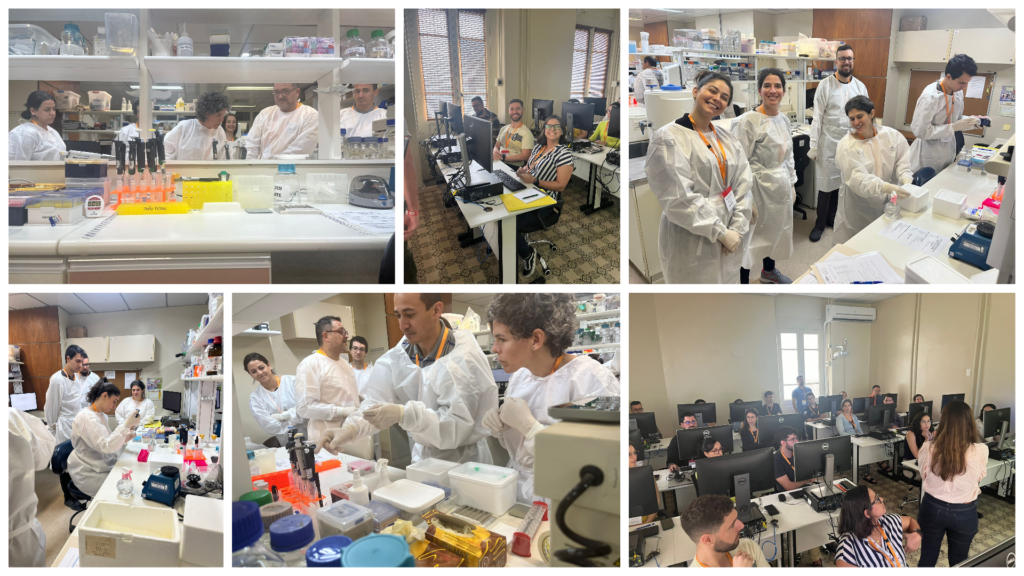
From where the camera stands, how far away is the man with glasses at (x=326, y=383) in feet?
5.40

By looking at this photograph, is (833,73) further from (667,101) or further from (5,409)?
(5,409)

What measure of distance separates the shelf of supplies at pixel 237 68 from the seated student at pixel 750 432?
2.59 meters

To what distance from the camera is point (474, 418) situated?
6.04ft

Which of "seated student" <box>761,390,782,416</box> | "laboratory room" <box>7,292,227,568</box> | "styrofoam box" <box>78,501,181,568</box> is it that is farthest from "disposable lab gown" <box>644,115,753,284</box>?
"styrofoam box" <box>78,501,181,568</box>

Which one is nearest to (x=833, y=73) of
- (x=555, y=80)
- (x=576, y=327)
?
(x=555, y=80)

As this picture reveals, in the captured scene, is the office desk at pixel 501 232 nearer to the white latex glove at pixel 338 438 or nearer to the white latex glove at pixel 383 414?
the white latex glove at pixel 383 414

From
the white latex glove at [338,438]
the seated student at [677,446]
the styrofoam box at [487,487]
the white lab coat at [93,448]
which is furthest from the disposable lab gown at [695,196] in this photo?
the white lab coat at [93,448]

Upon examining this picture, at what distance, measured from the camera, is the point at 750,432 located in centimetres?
197

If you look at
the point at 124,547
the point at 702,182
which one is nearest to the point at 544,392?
the point at 702,182

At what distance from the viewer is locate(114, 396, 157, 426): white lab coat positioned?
2785mm

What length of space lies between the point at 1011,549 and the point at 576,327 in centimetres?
167

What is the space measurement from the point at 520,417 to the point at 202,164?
2306mm

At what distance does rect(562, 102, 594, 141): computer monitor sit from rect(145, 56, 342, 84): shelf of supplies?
125 cm

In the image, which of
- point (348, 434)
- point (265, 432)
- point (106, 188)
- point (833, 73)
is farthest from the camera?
point (833, 73)
